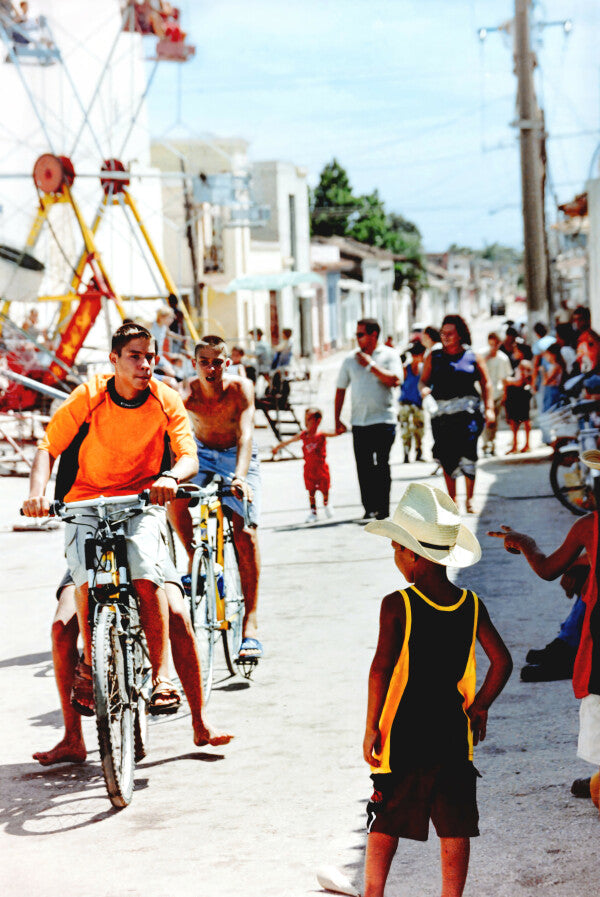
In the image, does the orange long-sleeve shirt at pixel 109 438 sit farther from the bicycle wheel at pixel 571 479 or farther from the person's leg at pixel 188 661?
the bicycle wheel at pixel 571 479

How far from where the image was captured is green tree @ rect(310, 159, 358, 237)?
74.3 m

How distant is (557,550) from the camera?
14.6ft

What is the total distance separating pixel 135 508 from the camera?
5480mm

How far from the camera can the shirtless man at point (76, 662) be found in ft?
18.9

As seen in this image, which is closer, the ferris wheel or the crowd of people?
the crowd of people

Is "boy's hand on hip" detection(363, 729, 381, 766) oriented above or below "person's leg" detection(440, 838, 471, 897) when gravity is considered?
above

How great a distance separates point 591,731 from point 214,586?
2752mm

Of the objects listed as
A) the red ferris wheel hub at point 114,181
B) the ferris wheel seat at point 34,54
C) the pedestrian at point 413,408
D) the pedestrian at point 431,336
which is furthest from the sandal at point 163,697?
the ferris wheel seat at point 34,54

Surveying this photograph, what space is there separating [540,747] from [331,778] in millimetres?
869

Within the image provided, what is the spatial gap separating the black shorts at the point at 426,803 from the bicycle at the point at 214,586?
284 centimetres

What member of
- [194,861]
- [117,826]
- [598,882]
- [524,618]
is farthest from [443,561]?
[524,618]

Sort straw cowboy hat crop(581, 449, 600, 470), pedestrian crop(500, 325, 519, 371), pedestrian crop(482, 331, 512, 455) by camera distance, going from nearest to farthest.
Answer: straw cowboy hat crop(581, 449, 600, 470)
pedestrian crop(482, 331, 512, 455)
pedestrian crop(500, 325, 519, 371)

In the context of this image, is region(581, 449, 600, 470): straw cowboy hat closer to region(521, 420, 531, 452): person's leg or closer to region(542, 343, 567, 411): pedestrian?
region(542, 343, 567, 411): pedestrian

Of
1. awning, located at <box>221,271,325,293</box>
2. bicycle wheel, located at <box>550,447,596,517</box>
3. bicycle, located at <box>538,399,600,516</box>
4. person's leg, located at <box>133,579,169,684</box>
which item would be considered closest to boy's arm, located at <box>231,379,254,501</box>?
person's leg, located at <box>133,579,169,684</box>
